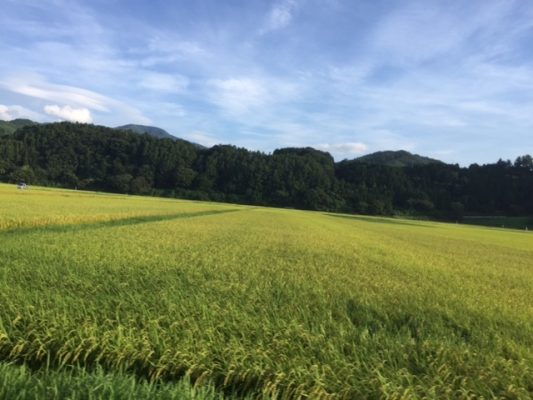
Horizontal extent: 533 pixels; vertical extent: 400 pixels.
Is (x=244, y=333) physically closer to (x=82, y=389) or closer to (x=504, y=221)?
(x=82, y=389)

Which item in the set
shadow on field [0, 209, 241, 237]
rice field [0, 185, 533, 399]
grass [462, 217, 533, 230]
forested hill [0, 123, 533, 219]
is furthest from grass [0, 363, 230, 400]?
forested hill [0, 123, 533, 219]

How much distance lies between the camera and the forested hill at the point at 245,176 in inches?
4833

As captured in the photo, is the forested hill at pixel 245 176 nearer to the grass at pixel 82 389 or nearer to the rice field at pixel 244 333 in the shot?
the rice field at pixel 244 333

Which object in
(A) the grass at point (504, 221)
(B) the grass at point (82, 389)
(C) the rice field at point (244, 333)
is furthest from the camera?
(A) the grass at point (504, 221)

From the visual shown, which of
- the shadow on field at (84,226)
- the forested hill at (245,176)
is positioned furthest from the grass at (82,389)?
the forested hill at (245,176)

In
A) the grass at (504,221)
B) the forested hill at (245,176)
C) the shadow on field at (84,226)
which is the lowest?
the shadow on field at (84,226)

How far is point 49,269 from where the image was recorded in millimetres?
8688

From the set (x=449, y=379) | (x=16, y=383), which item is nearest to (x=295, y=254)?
(x=449, y=379)

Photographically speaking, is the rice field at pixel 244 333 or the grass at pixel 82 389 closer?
the grass at pixel 82 389

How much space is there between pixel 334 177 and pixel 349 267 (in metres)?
140

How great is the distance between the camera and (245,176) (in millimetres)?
137750

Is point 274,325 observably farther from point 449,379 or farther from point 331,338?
point 449,379

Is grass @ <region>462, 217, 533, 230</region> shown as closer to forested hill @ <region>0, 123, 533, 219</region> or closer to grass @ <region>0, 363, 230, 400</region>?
forested hill @ <region>0, 123, 533, 219</region>

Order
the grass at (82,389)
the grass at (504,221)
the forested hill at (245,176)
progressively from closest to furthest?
the grass at (82,389), the grass at (504,221), the forested hill at (245,176)
